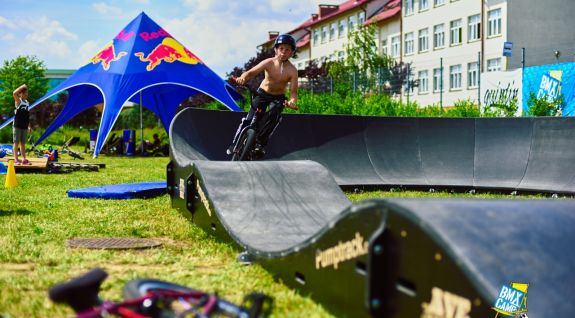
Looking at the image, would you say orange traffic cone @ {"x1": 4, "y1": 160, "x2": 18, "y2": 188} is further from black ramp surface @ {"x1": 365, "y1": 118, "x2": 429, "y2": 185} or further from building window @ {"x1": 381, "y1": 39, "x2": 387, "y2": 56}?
building window @ {"x1": 381, "y1": 39, "x2": 387, "y2": 56}

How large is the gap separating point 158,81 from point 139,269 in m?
15.4

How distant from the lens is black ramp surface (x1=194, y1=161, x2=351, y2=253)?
5008 mm

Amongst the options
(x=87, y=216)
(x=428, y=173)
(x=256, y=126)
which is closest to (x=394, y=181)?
(x=428, y=173)

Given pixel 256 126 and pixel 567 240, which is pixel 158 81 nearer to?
pixel 256 126

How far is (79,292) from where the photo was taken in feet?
8.59

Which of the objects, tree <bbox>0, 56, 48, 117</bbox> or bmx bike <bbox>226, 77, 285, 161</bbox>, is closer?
bmx bike <bbox>226, 77, 285, 161</bbox>

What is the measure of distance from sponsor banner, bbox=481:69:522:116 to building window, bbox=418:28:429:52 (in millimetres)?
20885

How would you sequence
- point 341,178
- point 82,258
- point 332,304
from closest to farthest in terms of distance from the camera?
point 332,304
point 82,258
point 341,178

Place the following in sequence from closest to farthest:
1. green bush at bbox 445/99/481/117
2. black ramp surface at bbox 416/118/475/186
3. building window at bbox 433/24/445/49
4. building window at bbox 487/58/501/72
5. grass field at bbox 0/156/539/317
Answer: grass field at bbox 0/156/539/317, black ramp surface at bbox 416/118/475/186, green bush at bbox 445/99/481/117, building window at bbox 487/58/501/72, building window at bbox 433/24/445/49

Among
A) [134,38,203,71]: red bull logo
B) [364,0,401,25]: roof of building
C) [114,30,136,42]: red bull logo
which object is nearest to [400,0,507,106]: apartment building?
[364,0,401,25]: roof of building

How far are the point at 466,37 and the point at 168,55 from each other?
28737 mm

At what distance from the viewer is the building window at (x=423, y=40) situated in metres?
48.3

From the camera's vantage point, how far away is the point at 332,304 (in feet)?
10.7

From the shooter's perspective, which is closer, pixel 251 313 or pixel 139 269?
pixel 251 313
